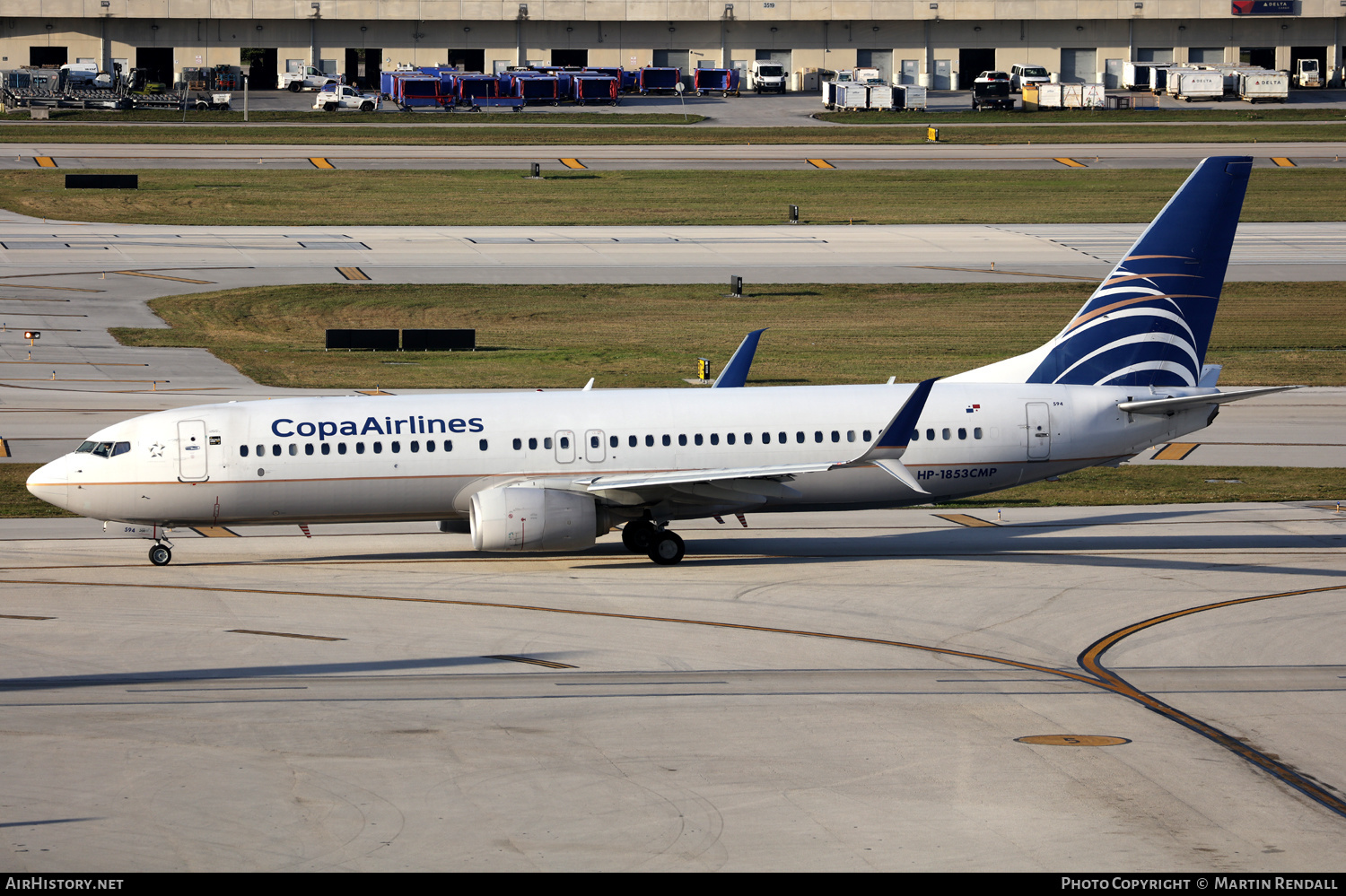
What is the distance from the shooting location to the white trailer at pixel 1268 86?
449ft

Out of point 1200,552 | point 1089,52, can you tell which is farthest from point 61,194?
point 1089,52

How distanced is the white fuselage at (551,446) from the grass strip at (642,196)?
183 feet

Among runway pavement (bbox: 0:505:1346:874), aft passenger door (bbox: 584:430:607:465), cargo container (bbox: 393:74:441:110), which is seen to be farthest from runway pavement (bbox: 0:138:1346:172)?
aft passenger door (bbox: 584:430:607:465)

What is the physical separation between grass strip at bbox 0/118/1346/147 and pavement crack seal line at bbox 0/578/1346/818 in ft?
281

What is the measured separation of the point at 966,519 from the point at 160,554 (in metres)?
21.3

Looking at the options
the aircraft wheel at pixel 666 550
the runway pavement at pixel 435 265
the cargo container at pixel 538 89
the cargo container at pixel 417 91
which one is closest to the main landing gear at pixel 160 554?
the aircraft wheel at pixel 666 550

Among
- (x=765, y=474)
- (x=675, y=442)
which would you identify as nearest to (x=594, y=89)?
(x=675, y=442)

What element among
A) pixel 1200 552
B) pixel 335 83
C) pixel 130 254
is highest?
pixel 335 83

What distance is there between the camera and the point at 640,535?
36062 mm

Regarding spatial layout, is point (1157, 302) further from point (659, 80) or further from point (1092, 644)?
point (659, 80)

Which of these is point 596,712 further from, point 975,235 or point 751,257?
point 975,235

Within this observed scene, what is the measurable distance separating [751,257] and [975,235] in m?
14.9

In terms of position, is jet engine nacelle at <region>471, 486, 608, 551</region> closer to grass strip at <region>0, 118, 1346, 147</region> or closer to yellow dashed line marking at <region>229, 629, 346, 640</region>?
yellow dashed line marking at <region>229, 629, 346, 640</region>

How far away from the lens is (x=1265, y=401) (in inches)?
2263
